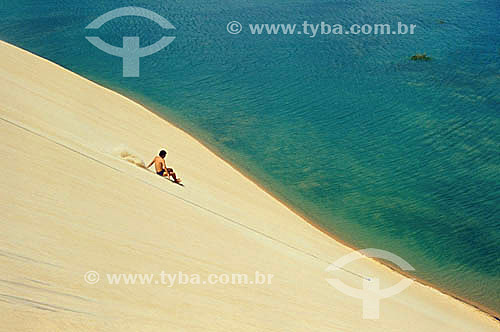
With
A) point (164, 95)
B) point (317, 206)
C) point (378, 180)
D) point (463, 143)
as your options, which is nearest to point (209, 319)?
point (317, 206)

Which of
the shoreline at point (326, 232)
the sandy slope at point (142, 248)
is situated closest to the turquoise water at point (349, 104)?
the shoreline at point (326, 232)

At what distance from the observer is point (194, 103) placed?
14.3 metres

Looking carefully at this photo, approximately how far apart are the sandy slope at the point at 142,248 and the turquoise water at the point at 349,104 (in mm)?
1263

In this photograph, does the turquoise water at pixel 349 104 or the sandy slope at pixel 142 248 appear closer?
the sandy slope at pixel 142 248

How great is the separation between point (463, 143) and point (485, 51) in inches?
258

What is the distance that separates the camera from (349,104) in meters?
14.4
